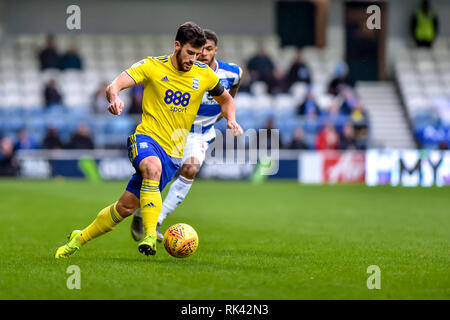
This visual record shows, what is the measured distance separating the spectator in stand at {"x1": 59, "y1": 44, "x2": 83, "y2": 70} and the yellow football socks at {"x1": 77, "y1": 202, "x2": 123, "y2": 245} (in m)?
18.2

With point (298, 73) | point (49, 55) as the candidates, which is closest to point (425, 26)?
point (298, 73)

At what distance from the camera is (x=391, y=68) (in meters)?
28.8

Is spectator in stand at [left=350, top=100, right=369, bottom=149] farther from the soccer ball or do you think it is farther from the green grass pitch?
the soccer ball

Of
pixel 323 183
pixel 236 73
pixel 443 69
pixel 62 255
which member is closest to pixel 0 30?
pixel 323 183

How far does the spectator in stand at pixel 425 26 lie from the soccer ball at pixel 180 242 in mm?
22664

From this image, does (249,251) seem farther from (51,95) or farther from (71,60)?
(71,60)

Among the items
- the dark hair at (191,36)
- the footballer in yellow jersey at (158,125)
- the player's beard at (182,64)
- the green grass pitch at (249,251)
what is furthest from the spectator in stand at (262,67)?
the dark hair at (191,36)

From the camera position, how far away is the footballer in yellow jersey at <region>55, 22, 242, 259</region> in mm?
6789

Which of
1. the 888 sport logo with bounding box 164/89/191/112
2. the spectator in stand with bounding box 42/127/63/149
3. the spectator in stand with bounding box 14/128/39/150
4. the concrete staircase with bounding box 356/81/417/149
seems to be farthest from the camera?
the concrete staircase with bounding box 356/81/417/149

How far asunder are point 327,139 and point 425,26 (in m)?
8.49

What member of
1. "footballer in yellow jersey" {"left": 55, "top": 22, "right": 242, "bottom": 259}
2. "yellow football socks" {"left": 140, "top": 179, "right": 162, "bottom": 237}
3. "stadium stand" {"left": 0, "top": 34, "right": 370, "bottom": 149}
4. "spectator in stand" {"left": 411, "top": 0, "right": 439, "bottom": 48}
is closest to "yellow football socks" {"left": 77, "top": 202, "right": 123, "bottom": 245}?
"footballer in yellow jersey" {"left": 55, "top": 22, "right": 242, "bottom": 259}

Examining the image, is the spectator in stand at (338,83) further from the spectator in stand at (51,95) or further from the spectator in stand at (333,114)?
the spectator in stand at (51,95)

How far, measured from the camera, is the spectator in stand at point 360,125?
890 inches
